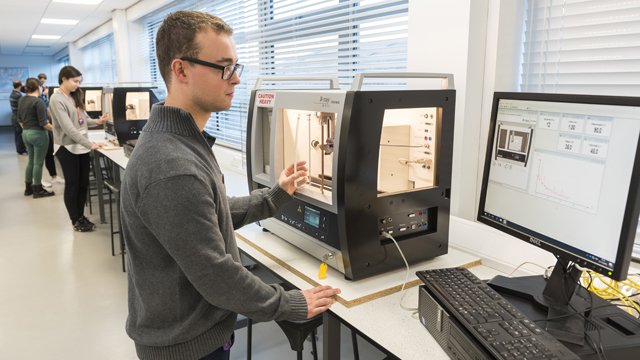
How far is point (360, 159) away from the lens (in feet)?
4.00

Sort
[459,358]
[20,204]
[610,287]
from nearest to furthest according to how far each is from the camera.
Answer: [459,358], [610,287], [20,204]

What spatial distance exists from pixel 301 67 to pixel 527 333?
2430mm

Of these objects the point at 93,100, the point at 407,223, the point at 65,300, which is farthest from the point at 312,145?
the point at 93,100

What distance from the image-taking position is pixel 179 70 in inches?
40.9

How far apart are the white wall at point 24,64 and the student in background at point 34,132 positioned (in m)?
10.4

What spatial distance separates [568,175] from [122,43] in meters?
6.63

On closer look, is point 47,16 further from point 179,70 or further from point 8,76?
point 8,76

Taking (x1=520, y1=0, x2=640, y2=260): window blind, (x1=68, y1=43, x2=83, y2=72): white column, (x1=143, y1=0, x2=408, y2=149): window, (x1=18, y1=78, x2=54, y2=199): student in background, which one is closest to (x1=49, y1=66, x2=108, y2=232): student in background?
(x1=143, y1=0, x2=408, y2=149): window

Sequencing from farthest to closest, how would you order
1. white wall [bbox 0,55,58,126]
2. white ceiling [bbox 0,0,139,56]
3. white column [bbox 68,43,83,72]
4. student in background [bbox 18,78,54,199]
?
white wall [bbox 0,55,58,126], white column [bbox 68,43,83,72], white ceiling [bbox 0,0,139,56], student in background [bbox 18,78,54,199]

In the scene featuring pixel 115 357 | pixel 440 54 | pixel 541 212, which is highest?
pixel 440 54

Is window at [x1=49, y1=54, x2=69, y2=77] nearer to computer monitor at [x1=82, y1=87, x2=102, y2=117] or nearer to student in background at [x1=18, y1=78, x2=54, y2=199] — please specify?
computer monitor at [x1=82, y1=87, x2=102, y2=117]

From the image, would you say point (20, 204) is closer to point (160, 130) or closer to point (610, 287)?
point (160, 130)

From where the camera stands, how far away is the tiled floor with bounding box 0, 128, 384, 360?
233cm

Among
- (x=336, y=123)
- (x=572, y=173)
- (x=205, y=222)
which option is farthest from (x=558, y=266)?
(x=205, y=222)
